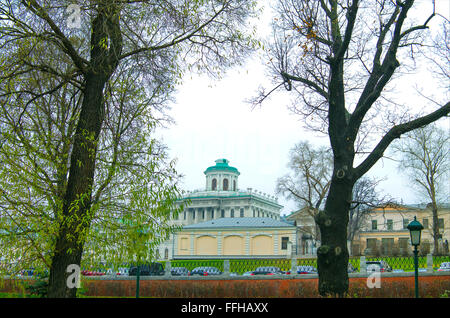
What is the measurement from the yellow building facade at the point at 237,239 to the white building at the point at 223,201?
2892 centimetres

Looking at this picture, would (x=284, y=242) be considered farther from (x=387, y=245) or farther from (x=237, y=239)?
(x=387, y=245)

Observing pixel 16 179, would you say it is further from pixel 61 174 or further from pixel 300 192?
pixel 300 192

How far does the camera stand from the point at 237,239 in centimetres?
4844

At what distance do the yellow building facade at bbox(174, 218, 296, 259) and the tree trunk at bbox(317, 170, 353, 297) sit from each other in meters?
34.9

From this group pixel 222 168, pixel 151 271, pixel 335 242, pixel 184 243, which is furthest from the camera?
pixel 222 168

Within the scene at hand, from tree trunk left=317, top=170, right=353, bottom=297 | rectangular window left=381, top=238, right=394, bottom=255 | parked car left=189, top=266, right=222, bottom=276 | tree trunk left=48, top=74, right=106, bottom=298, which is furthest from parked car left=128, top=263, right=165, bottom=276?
rectangular window left=381, top=238, right=394, bottom=255

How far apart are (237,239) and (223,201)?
112 feet

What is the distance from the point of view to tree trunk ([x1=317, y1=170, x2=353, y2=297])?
11055 millimetres

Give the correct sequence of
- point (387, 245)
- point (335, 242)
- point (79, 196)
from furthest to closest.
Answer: point (387, 245) → point (335, 242) → point (79, 196)

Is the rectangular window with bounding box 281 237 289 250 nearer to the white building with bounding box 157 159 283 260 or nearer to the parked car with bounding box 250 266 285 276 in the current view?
the parked car with bounding box 250 266 285 276

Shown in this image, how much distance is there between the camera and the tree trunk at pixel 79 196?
8.18m

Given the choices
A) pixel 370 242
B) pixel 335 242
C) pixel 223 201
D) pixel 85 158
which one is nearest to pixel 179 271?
pixel 335 242

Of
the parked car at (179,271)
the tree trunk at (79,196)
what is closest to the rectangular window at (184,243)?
the parked car at (179,271)

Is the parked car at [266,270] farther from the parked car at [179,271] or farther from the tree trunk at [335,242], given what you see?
the tree trunk at [335,242]
